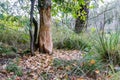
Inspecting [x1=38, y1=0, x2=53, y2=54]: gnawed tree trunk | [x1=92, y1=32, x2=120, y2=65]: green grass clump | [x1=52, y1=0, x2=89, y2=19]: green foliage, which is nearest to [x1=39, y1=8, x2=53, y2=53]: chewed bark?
[x1=38, y1=0, x2=53, y2=54]: gnawed tree trunk

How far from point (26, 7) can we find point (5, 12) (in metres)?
0.60

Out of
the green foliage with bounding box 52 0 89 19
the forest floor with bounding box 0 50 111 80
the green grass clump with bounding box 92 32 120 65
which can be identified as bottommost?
the forest floor with bounding box 0 50 111 80

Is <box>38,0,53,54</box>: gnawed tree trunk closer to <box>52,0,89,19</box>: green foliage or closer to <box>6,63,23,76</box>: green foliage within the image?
<box>52,0,89,19</box>: green foliage

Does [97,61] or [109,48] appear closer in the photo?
[97,61]

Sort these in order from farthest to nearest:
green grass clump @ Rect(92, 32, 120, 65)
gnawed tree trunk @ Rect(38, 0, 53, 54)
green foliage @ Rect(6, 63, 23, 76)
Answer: gnawed tree trunk @ Rect(38, 0, 53, 54) → green grass clump @ Rect(92, 32, 120, 65) → green foliage @ Rect(6, 63, 23, 76)

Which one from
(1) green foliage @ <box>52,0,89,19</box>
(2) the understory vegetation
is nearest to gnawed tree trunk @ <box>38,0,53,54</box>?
(2) the understory vegetation

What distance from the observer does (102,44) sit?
13.2 feet

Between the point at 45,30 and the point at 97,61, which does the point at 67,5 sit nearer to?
the point at 45,30

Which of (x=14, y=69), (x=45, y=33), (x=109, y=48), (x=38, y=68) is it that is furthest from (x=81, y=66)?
(x=45, y=33)

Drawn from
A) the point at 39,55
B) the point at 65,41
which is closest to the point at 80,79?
the point at 39,55

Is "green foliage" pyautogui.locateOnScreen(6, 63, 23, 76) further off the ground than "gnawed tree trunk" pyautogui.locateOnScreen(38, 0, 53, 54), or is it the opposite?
"gnawed tree trunk" pyautogui.locateOnScreen(38, 0, 53, 54)

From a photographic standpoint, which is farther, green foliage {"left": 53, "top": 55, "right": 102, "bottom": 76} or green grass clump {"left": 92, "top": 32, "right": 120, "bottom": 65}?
green grass clump {"left": 92, "top": 32, "right": 120, "bottom": 65}

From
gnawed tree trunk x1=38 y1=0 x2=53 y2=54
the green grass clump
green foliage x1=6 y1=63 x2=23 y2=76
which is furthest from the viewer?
gnawed tree trunk x1=38 y1=0 x2=53 y2=54

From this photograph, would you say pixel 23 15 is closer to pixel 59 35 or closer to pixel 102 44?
pixel 102 44
